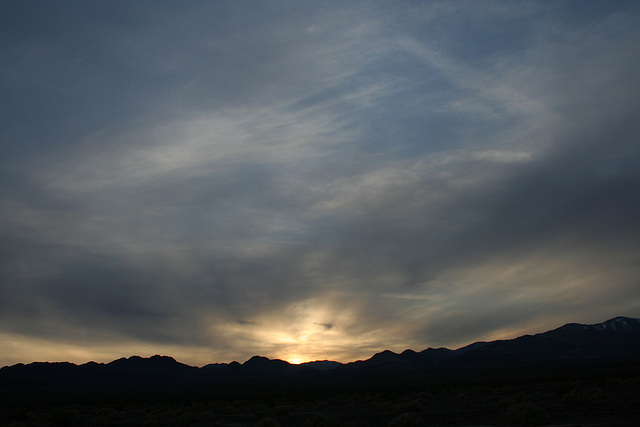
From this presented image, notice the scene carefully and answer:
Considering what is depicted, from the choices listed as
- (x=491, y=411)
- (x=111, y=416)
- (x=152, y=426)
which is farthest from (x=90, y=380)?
(x=491, y=411)

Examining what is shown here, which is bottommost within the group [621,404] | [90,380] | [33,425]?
[621,404]

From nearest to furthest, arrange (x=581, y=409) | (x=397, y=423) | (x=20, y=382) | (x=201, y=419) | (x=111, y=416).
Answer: (x=397, y=423), (x=581, y=409), (x=201, y=419), (x=111, y=416), (x=20, y=382)

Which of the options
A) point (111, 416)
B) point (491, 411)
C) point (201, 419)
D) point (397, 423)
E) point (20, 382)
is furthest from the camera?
point (20, 382)

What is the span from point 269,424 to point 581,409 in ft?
69.5

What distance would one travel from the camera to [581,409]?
31.2 meters

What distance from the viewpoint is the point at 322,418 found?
28219 millimetres

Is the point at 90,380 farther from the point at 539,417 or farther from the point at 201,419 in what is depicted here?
the point at 539,417

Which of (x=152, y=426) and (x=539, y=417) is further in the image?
(x=152, y=426)

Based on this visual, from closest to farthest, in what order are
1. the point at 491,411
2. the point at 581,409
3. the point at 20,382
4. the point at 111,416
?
the point at 581,409
the point at 491,411
the point at 111,416
the point at 20,382

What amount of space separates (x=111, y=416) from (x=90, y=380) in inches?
7117

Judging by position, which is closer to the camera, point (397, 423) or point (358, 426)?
point (397, 423)

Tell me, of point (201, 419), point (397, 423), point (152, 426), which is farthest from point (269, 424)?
point (201, 419)

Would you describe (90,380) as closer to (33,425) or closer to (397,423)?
(33,425)

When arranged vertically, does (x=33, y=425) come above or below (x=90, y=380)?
below
